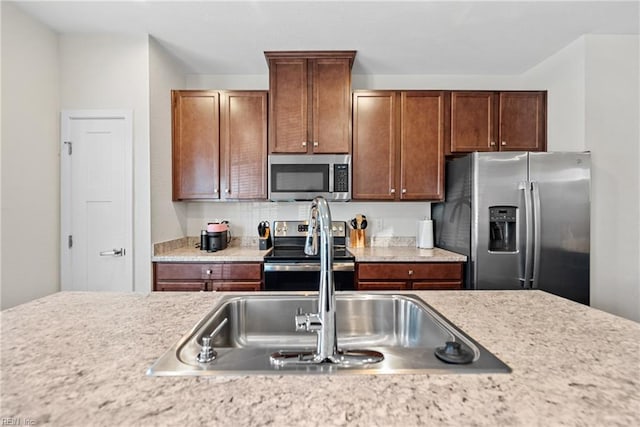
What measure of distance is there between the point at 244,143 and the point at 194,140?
465 mm

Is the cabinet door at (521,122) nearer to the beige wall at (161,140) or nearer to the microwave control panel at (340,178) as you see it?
the microwave control panel at (340,178)

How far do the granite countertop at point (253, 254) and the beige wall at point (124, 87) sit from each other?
19cm

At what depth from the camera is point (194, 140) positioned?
2.90 metres

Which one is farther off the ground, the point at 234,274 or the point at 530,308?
the point at 530,308

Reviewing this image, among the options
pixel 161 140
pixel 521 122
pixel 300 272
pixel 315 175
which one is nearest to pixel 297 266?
pixel 300 272

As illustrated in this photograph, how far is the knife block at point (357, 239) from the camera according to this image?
3145 millimetres

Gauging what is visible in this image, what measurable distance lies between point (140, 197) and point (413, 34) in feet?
8.42

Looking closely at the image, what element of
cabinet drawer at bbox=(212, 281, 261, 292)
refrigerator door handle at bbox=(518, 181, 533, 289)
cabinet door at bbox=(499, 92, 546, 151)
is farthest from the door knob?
cabinet door at bbox=(499, 92, 546, 151)

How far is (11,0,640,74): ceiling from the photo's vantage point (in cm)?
215

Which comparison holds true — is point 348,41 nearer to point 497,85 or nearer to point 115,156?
point 497,85

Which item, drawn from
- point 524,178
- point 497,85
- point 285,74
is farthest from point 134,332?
point 497,85

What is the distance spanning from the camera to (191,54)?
282 centimetres

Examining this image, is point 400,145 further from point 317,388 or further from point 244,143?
point 317,388

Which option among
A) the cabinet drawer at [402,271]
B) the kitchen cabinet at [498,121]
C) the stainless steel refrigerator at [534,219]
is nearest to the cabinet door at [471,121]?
the kitchen cabinet at [498,121]
